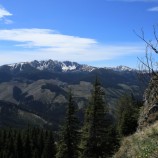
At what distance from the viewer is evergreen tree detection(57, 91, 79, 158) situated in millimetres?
48750

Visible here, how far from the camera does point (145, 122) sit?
38.6 meters

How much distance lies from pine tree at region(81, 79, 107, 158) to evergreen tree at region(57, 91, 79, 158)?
1543mm

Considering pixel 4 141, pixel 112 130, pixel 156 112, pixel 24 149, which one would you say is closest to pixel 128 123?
pixel 112 130

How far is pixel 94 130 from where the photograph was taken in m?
47.4

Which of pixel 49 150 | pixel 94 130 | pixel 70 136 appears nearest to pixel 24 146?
pixel 49 150

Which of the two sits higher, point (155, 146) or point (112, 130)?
point (155, 146)

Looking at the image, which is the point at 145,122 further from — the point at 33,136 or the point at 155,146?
the point at 33,136

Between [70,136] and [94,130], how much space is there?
3.98 m

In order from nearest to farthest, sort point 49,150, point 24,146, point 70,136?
point 70,136, point 49,150, point 24,146

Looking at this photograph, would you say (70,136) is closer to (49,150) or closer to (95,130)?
(95,130)

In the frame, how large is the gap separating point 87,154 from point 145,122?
12.6 meters

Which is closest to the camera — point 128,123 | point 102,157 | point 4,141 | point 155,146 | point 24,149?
point 155,146

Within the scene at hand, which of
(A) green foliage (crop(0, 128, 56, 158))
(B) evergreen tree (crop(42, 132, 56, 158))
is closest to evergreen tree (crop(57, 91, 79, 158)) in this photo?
(B) evergreen tree (crop(42, 132, 56, 158))

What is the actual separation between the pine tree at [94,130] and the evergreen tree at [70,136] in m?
1.54
